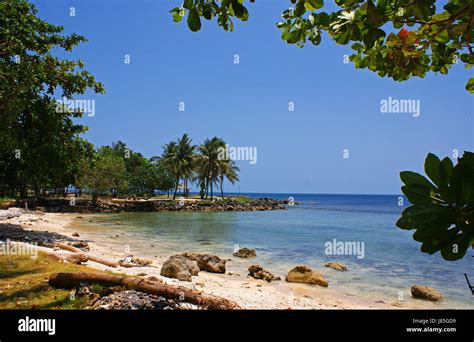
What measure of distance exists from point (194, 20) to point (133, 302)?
6.39 m

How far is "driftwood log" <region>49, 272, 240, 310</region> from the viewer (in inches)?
293

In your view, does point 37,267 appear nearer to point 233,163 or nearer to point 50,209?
point 50,209

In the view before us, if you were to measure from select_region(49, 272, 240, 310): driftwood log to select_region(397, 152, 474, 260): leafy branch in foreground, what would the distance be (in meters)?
6.51

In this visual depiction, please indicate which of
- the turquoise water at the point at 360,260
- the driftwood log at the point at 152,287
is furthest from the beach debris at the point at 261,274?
the driftwood log at the point at 152,287

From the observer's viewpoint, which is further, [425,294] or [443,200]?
[425,294]

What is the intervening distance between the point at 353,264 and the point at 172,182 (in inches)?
2922

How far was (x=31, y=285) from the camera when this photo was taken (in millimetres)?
8352

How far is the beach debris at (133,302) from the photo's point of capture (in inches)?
265

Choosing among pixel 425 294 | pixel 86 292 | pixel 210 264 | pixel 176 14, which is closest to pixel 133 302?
pixel 86 292

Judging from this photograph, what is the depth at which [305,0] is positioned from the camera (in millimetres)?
1911

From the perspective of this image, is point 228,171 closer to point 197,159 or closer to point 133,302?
point 197,159

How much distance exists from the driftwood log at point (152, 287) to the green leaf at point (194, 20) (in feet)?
21.7

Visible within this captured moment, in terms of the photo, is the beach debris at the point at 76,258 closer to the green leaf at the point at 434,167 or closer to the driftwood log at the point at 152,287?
the driftwood log at the point at 152,287

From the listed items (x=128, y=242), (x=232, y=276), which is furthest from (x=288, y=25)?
(x=128, y=242)
